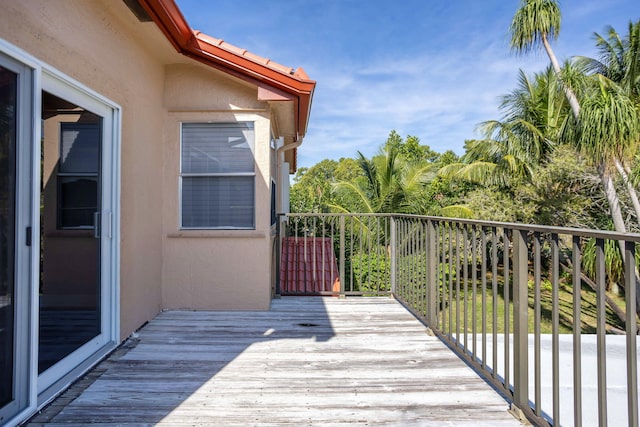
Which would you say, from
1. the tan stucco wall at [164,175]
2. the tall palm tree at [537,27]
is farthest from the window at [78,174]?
the tall palm tree at [537,27]

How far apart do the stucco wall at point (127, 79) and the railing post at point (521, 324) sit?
9.09 feet

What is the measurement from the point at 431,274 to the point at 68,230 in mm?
2774

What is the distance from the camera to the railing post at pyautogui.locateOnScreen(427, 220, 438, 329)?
3.22 m

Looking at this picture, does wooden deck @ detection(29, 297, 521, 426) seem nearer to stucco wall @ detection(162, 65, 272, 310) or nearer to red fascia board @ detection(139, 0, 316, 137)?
stucco wall @ detection(162, 65, 272, 310)

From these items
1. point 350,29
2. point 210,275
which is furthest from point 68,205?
point 350,29

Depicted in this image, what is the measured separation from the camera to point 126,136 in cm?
310

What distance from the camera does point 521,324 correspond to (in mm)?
2000

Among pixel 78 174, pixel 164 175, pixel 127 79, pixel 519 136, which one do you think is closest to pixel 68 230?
pixel 78 174

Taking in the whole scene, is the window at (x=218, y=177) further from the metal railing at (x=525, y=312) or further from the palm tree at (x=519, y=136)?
the palm tree at (x=519, y=136)

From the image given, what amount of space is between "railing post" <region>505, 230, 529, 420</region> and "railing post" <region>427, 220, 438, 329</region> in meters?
1.19

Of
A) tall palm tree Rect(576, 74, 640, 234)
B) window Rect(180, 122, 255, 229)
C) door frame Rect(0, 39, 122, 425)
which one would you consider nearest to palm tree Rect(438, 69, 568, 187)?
tall palm tree Rect(576, 74, 640, 234)

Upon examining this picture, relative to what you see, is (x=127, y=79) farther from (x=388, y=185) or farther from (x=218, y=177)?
(x=388, y=185)

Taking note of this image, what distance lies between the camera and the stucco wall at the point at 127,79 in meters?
2.09

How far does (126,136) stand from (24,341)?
175 centimetres
